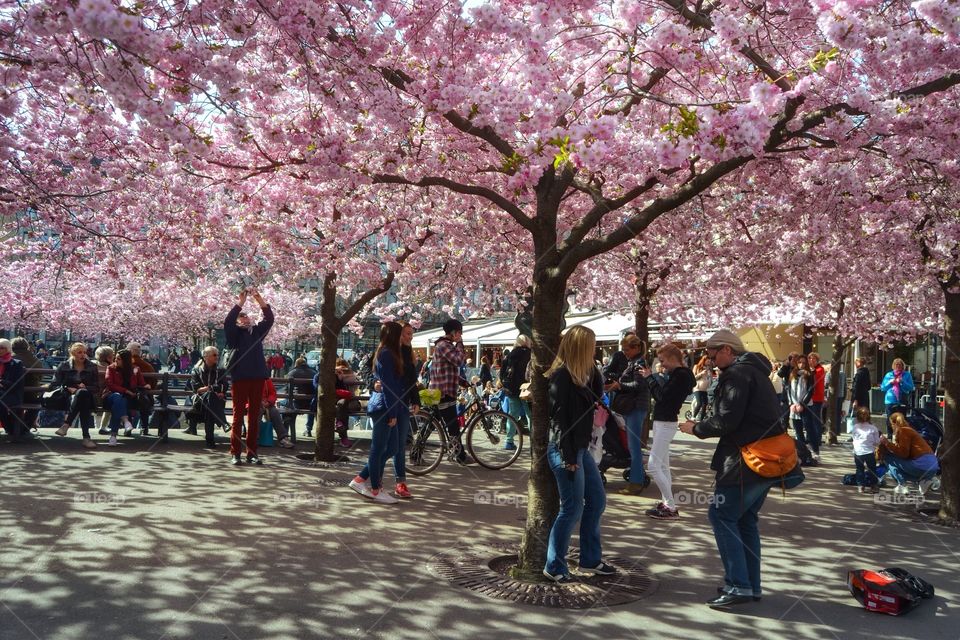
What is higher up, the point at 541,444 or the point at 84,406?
the point at 84,406

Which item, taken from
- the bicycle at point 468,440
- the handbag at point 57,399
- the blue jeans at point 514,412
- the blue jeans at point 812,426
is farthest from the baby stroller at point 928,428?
the handbag at point 57,399

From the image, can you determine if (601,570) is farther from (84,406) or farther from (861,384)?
(861,384)

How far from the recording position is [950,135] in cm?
750

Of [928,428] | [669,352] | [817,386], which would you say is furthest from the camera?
[817,386]

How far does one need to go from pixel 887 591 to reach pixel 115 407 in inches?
431

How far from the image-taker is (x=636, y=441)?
981 cm

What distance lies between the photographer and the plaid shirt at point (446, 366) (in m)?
11.7

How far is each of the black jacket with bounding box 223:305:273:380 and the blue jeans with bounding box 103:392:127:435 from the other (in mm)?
3206

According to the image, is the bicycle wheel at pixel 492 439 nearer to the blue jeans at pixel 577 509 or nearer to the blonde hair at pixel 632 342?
the blonde hair at pixel 632 342

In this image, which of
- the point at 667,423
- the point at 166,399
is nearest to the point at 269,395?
the point at 166,399

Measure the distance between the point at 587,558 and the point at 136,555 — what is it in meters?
3.29

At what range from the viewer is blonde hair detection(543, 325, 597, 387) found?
18.6 feet

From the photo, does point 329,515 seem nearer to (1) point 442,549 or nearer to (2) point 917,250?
(1) point 442,549

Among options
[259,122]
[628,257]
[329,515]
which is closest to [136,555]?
[329,515]
